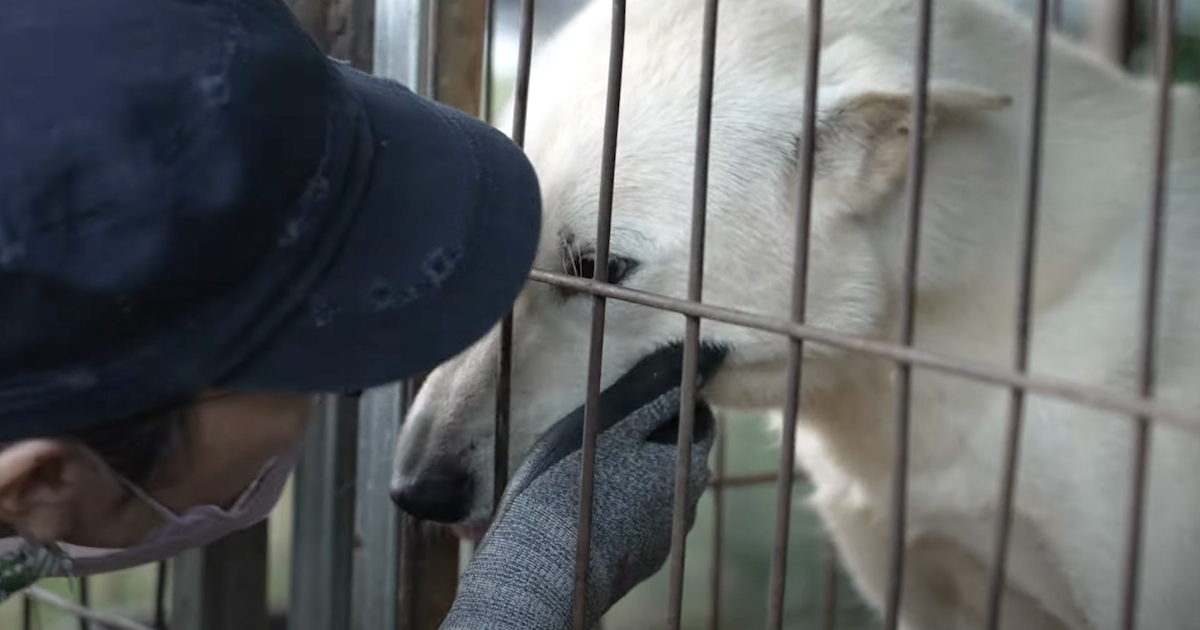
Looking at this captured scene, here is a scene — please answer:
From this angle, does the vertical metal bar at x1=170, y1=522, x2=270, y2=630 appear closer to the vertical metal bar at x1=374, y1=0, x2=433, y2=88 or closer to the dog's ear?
the vertical metal bar at x1=374, y1=0, x2=433, y2=88

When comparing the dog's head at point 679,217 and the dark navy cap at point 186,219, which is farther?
the dog's head at point 679,217

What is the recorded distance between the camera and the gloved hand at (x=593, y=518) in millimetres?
1040

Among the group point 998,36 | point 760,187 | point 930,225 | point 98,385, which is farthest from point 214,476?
point 998,36

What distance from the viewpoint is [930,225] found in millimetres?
1200

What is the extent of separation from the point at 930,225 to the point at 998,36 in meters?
0.22

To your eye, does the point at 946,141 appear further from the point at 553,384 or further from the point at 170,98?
the point at 170,98

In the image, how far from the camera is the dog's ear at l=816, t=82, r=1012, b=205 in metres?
1.14

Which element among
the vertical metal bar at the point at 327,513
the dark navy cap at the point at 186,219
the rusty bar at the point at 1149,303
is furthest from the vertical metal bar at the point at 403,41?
the rusty bar at the point at 1149,303

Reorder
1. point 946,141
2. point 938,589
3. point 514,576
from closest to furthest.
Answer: point 514,576
point 946,141
point 938,589

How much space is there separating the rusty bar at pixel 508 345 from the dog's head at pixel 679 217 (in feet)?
0.07

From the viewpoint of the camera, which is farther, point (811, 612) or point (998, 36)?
point (811, 612)

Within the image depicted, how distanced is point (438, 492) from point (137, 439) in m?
0.57

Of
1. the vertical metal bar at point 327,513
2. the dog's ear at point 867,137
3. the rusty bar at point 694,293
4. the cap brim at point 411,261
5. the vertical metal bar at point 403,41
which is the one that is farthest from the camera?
the vertical metal bar at point 327,513

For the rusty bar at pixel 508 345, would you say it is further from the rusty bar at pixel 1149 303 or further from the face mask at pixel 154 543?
the rusty bar at pixel 1149 303
